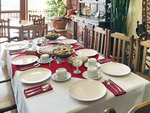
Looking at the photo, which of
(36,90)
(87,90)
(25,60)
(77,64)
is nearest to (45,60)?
A: (25,60)

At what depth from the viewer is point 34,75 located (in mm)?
1326

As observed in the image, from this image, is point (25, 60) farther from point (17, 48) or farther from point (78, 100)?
point (78, 100)

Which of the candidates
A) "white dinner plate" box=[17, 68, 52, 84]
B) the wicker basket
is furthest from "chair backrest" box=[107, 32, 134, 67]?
the wicker basket

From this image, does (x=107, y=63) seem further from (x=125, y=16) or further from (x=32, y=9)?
(x=32, y=9)

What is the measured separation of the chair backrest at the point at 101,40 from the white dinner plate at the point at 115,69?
0.58 metres

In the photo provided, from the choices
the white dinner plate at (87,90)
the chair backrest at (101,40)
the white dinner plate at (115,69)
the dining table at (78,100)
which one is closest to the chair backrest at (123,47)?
the chair backrest at (101,40)

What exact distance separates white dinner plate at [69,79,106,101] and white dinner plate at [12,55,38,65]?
630 mm

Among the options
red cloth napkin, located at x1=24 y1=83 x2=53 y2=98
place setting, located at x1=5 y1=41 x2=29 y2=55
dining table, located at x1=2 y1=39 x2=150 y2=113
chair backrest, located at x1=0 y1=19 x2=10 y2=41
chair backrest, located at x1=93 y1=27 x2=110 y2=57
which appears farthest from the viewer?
chair backrest, located at x1=0 y1=19 x2=10 y2=41

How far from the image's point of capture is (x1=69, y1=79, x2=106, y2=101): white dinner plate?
1.02 m

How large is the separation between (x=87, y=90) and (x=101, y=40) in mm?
1142

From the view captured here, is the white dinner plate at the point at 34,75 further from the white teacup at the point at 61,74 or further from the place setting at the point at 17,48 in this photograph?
the place setting at the point at 17,48

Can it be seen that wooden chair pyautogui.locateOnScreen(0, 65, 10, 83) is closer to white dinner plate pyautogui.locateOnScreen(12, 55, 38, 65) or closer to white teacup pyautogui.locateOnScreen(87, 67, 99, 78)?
white dinner plate pyautogui.locateOnScreen(12, 55, 38, 65)

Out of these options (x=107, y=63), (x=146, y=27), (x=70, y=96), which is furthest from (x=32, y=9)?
(x=70, y=96)

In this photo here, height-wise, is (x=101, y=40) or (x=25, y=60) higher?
(x=101, y=40)
